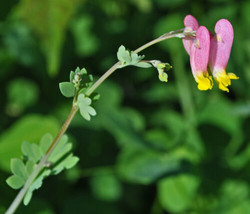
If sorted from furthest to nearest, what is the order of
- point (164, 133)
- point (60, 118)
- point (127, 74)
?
1. point (127, 74)
2. point (60, 118)
3. point (164, 133)

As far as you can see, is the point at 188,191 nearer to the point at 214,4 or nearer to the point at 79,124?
the point at 79,124

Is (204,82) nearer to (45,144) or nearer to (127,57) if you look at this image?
(127,57)

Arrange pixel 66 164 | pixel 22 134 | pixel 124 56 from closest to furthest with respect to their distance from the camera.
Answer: pixel 124 56, pixel 66 164, pixel 22 134

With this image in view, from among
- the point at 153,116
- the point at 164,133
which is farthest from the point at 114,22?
the point at 164,133

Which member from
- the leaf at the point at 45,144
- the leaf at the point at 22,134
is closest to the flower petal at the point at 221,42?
the leaf at the point at 45,144

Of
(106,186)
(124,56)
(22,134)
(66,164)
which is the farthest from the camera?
(106,186)

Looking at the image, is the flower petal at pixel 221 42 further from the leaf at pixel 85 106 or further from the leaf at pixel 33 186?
the leaf at pixel 33 186

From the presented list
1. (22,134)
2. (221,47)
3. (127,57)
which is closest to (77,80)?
(127,57)
